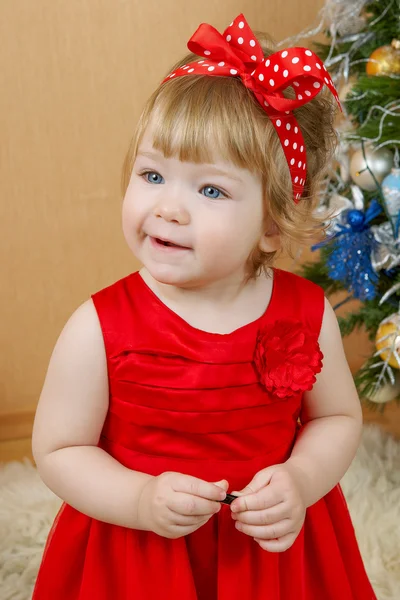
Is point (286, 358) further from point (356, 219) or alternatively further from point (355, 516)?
point (355, 516)

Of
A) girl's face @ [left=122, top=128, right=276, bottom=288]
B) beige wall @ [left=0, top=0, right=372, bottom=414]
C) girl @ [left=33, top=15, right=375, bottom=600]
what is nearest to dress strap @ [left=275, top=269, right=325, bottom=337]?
girl @ [left=33, top=15, right=375, bottom=600]

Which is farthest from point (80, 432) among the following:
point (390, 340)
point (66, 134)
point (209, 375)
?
point (66, 134)

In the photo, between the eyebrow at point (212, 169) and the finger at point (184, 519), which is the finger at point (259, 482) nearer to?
the finger at point (184, 519)

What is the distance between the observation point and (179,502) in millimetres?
806

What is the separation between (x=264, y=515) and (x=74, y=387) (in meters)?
0.27

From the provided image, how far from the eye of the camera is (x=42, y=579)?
3.26 ft

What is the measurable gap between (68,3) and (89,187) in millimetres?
425

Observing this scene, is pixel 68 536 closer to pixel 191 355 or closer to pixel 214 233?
pixel 191 355

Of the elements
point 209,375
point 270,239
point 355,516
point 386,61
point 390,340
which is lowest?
point 355,516

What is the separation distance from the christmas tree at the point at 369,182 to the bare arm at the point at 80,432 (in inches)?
27.7

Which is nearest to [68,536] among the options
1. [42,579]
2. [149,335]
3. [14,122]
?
[42,579]

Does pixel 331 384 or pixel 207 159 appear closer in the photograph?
pixel 207 159

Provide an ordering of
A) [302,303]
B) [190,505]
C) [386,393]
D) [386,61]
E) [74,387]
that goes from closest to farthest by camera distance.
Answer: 1. [190,505]
2. [74,387]
3. [302,303]
4. [386,61]
5. [386,393]

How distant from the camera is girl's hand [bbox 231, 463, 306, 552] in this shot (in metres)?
0.83
